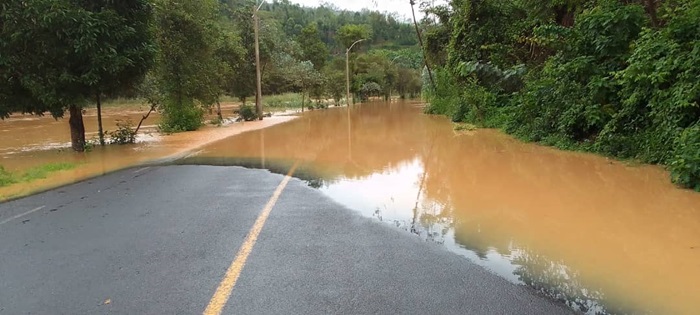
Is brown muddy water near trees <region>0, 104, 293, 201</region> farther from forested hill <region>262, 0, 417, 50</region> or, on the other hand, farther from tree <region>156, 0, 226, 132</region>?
forested hill <region>262, 0, 417, 50</region>

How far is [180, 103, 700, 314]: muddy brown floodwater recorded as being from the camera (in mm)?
4965

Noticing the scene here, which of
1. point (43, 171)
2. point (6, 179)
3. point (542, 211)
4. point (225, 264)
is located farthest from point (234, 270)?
point (43, 171)

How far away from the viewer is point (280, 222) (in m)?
7.23

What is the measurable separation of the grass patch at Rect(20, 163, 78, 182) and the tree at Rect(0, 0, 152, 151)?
3095 mm

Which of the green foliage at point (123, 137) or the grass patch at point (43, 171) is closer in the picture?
the grass patch at point (43, 171)

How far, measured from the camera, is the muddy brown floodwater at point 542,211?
16.3ft

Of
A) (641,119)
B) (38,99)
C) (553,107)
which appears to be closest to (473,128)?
(553,107)

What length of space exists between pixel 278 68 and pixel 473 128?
90.2 ft

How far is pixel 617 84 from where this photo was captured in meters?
13.6


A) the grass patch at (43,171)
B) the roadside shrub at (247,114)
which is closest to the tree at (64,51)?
the grass patch at (43,171)

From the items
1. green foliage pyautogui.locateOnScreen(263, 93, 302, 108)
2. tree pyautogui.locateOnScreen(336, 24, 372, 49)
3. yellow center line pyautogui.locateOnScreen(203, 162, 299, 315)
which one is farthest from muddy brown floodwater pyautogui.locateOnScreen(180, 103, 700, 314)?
tree pyautogui.locateOnScreen(336, 24, 372, 49)

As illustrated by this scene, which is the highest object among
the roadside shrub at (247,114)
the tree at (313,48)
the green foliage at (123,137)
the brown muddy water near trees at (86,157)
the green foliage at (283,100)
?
the tree at (313,48)

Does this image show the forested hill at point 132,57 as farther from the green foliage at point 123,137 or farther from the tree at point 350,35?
the tree at point 350,35

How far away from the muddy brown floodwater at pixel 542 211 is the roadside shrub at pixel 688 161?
26 cm
